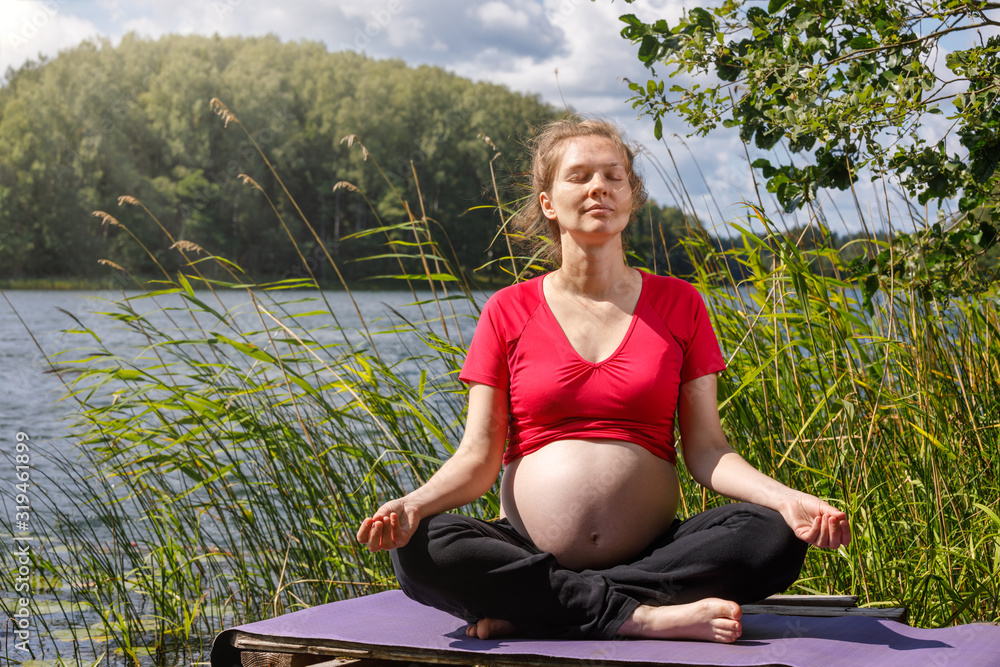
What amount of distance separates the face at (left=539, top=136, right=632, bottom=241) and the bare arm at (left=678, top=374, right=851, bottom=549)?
0.45 m

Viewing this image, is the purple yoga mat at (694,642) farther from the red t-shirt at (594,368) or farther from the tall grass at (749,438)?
the tall grass at (749,438)

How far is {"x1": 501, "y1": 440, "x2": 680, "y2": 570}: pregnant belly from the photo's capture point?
189 centimetres

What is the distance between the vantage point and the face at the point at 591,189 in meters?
1.99

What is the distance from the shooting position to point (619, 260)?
2.12 meters

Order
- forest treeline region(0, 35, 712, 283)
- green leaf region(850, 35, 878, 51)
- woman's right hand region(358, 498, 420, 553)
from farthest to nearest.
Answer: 1. forest treeline region(0, 35, 712, 283)
2. green leaf region(850, 35, 878, 51)
3. woman's right hand region(358, 498, 420, 553)

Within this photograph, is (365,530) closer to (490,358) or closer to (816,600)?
(490,358)

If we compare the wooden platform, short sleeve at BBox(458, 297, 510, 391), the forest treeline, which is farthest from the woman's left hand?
the forest treeline

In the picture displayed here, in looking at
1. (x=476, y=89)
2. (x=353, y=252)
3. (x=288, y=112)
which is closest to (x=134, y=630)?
(x=353, y=252)

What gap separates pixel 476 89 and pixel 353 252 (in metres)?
15.9

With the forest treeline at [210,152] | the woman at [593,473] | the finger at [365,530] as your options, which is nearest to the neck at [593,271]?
the woman at [593,473]

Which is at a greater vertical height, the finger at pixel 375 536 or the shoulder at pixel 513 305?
the shoulder at pixel 513 305

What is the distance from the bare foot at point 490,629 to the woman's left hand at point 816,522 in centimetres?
62

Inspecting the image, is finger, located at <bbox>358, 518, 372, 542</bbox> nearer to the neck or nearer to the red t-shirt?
the red t-shirt

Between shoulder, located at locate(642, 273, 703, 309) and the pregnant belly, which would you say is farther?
shoulder, located at locate(642, 273, 703, 309)
